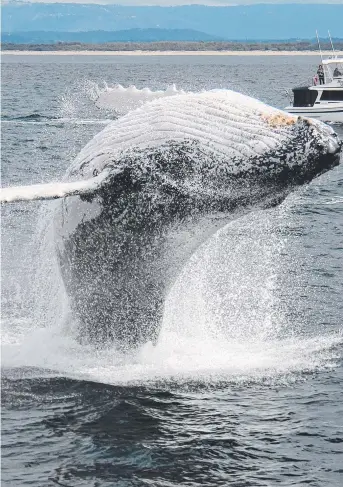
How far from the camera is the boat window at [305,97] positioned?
179 ft

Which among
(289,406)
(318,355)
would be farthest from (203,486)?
(318,355)

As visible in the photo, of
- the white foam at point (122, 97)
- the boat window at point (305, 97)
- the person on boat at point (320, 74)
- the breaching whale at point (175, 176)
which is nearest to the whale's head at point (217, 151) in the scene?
the breaching whale at point (175, 176)

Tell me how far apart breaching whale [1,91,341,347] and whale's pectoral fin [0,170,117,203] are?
16 millimetres

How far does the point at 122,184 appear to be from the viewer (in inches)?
389

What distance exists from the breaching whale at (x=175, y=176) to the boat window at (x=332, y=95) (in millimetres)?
45525

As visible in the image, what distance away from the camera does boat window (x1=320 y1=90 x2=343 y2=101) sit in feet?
179

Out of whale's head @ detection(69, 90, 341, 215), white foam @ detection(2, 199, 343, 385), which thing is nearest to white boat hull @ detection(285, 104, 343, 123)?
white foam @ detection(2, 199, 343, 385)

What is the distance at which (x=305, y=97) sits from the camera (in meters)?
55.0

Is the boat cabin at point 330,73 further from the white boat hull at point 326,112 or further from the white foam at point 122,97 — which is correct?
the white foam at point 122,97

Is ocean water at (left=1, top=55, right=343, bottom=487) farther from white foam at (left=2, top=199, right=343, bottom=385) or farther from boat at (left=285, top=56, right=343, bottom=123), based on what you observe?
boat at (left=285, top=56, right=343, bottom=123)

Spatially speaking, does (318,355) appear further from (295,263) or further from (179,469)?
(295,263)

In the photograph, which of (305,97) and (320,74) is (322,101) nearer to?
(305,97)

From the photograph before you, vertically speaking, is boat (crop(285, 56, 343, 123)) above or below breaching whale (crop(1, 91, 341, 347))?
above

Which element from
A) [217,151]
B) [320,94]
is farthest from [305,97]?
[217,151]
